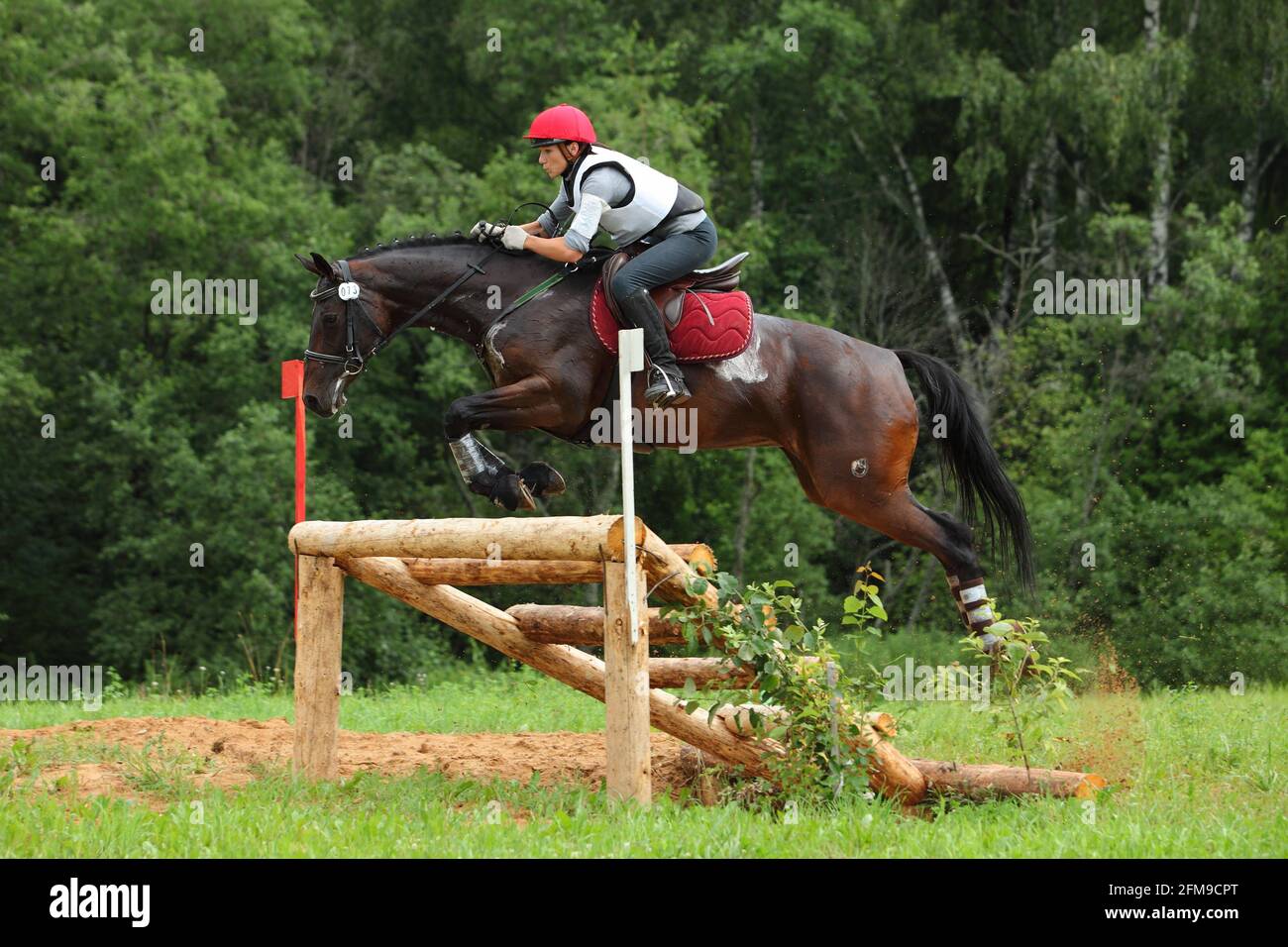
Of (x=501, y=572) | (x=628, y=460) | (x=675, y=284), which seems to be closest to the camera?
(x=628, y=460)

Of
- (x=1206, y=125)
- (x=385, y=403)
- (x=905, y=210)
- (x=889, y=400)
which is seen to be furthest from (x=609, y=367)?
(x=1206, y=125)

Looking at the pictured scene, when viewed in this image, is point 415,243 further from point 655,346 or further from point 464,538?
point 464,538

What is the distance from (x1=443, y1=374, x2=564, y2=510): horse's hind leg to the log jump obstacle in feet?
1.15

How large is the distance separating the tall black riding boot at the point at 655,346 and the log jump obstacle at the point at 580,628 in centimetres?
74

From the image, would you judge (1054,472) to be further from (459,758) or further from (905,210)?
(459,758)

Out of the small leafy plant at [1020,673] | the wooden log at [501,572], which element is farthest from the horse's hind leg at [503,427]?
the small leafy plant at [1020,673]

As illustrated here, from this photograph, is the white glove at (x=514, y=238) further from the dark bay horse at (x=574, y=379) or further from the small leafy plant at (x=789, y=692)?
the small leafy plant at (x=789, y=692)

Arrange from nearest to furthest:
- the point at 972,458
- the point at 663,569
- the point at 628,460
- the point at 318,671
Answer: the point at 628,460
the point at 663,569
the point at 318,671
the point at 972,458

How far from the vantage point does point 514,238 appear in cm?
684

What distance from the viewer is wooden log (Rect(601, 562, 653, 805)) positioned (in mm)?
5496

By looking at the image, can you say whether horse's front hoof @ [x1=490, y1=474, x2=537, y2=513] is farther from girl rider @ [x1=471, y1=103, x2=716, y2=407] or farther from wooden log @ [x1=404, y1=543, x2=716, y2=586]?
girl rider @ [x1=471, y1=103, x2=716, y2=407]

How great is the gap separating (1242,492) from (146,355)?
15.2 meters

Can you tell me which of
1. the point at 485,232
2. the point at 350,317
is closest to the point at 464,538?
the point at 350,317

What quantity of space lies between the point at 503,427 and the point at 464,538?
102 centimetres
